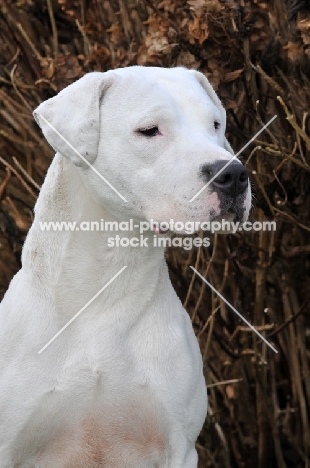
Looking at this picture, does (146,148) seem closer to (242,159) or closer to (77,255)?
(77,255)

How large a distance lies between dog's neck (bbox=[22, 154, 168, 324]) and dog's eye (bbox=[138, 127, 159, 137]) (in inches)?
11.7

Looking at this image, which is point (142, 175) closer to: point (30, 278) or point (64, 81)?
point (30, 278)

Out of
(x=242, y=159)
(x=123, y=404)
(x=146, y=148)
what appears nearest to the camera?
(x=146, y=148)

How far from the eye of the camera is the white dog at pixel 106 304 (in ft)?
11.4

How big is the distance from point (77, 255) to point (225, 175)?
65 cm

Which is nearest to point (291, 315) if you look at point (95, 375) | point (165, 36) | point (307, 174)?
point (307, 174)

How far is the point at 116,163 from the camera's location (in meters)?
3.50

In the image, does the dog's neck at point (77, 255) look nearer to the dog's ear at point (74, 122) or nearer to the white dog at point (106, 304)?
the white dog at point (106, 304)

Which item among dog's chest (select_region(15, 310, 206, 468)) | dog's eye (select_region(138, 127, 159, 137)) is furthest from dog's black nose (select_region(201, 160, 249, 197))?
dog's chest (select_region(15, 310, 206, 468))

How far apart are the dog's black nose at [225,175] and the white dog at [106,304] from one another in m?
0.06

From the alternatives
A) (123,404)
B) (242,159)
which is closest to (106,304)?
(123,404)

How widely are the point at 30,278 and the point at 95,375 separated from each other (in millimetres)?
414

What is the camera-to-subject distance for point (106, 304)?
12.1 ft

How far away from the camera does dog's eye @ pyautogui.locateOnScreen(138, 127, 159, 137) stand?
3.46m
